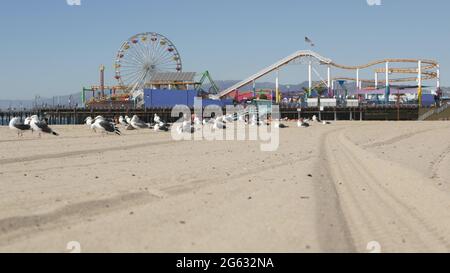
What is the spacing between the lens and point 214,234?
17.3 feet

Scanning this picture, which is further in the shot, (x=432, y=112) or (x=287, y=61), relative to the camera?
(x=287, y=61)

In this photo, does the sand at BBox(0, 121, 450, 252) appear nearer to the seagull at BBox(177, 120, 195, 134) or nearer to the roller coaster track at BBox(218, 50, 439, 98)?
the seagull at BBox(177, 120, 195, 134)

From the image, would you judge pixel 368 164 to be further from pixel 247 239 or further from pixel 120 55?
pixel 120 55

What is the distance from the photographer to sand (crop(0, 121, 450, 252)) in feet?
16.5

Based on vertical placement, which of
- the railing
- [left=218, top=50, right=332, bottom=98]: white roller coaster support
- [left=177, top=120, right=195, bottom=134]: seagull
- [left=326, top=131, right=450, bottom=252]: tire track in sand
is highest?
[left=218, top=50, right=332, bottom=98]: white roller coaster support

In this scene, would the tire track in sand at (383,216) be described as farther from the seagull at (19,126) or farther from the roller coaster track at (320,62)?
the roller coaster track at (320,62)

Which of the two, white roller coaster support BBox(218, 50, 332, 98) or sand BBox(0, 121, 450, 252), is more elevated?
white roller coaster support BBox(218, 50, 332, 98)

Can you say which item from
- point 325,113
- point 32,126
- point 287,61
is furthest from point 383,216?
point 287,61

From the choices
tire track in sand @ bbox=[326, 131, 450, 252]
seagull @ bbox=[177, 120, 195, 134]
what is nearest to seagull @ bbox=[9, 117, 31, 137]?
seagull @ bbox=[177, 120, 195, 134]

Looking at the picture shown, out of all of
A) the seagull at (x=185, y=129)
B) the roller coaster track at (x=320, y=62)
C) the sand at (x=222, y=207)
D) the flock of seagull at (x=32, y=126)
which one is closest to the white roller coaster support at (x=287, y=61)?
the roller coaster track at (x=320, y=62)

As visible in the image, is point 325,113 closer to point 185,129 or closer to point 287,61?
point 287,61

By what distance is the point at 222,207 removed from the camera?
6703mm
